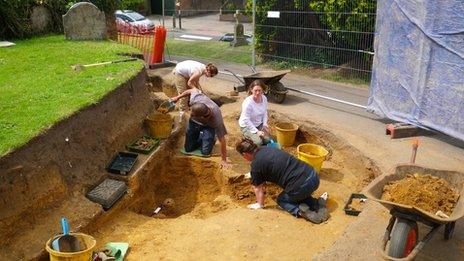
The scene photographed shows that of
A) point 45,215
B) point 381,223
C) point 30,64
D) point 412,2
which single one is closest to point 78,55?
point 30,64

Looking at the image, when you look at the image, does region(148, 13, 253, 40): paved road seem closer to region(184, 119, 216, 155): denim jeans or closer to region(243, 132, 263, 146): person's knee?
region(184, 119, 216, 155): denim jeans

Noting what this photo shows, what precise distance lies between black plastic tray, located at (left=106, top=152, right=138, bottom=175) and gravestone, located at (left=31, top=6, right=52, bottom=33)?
10003mm

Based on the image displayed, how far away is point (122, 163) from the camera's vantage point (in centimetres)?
780

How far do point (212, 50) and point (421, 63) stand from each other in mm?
12944

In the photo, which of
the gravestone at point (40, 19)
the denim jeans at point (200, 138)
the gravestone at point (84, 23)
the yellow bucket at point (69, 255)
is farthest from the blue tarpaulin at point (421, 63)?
the gravestone at point (40, 19)

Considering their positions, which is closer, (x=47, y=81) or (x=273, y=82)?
(x=47, y=81)

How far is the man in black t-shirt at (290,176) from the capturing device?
6.56 m

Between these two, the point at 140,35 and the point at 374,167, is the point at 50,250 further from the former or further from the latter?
the point at 140,35

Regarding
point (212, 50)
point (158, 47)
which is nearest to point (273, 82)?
point (158, 47)

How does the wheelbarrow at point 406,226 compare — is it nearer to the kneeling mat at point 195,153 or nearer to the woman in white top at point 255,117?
the woman in white top at point 255,117

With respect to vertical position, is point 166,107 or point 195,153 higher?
point 166,107

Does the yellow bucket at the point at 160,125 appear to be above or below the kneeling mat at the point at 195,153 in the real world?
above

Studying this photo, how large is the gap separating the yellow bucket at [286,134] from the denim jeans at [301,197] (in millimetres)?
2467

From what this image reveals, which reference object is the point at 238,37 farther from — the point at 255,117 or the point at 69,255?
the point at 69,255
